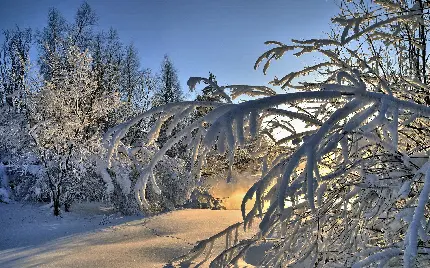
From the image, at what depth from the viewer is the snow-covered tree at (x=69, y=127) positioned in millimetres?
11430

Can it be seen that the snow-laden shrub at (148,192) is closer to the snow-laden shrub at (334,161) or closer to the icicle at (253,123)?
the snow-laden shrub at (334,161)

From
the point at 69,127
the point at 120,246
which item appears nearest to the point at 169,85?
the point at 69,127

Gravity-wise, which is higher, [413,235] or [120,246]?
[413,235]

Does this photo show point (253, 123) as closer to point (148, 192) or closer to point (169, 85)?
point (148, 192)

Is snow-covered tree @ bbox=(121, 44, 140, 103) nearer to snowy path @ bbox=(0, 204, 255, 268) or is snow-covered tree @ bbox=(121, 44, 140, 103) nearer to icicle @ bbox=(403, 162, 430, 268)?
snowy path @ bbox=(0, 204, 255, 268)

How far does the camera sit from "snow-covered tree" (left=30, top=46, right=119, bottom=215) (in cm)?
1143

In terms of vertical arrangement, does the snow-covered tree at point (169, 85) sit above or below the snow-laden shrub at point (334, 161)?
above

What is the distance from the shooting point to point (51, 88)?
11.9m

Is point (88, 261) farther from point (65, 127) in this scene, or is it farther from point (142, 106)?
point (142, 106)

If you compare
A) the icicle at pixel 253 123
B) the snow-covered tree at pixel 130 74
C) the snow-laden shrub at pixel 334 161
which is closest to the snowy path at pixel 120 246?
the snow-laden shrub at pixel 334 161

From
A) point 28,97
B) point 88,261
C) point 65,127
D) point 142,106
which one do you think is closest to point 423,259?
point 88,261

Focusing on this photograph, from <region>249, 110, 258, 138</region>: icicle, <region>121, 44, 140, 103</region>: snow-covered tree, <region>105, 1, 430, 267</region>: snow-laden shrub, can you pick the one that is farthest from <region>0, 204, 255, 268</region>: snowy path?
<region>121, 44, 140, 103</region>: snow-covered tree

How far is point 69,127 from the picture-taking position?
458 inches

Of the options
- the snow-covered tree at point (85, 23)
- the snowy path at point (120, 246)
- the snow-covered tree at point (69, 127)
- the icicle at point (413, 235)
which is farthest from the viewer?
the snow-covered tree at point (85, 23)
